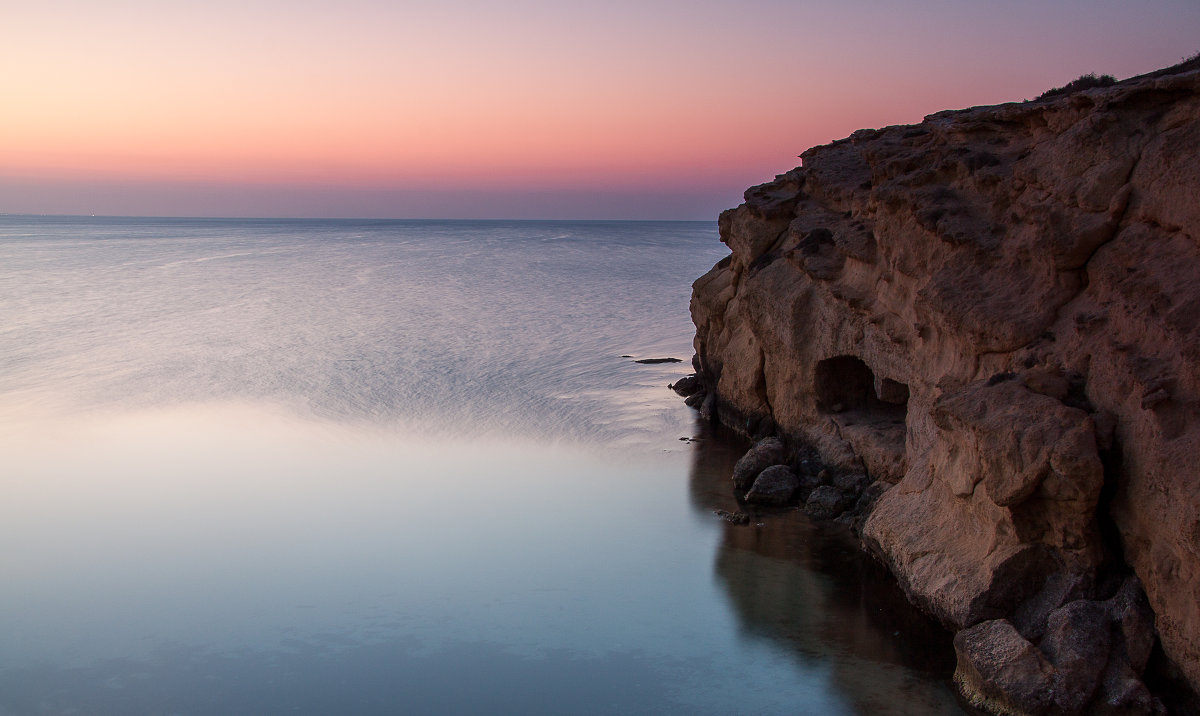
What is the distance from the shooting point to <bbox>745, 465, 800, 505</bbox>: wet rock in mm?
13438

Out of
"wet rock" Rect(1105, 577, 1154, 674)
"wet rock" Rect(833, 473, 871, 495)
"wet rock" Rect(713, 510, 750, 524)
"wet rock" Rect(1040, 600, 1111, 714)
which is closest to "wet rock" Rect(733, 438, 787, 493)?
"wet rock" Rect(713, 510, 750, 524)

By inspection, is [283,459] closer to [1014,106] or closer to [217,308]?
[1014,106]

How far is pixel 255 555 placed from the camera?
1157 centimetres

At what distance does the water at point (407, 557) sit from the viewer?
8625mm

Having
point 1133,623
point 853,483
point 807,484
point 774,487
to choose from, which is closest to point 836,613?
point 1133,623

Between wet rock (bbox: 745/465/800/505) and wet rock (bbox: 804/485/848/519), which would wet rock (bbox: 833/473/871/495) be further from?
wet rock (bbox: 745/465/800/505)

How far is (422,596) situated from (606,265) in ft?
197

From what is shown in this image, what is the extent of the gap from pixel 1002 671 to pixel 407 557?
23.0 feet

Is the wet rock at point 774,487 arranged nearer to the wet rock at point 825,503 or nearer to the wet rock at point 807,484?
the wet rock at point 807,484

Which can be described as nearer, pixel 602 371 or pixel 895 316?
pixel 895 316

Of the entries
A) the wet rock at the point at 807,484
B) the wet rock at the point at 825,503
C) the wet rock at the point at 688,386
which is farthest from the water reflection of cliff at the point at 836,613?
the wet rock at the point at 688,386

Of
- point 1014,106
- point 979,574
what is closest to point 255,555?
point 979,574

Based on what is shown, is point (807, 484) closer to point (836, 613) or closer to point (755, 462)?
point (755, 462)

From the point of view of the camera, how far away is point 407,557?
11.6 m
